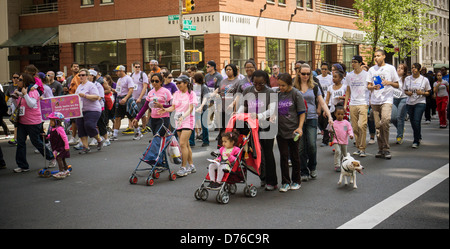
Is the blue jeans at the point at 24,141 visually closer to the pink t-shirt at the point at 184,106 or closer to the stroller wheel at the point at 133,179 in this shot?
the stroller wheel at the point at 133,179

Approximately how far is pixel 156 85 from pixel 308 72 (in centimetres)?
306

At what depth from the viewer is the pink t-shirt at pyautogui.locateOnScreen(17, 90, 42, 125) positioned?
10.0m

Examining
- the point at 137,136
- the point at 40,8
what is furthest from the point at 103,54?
the point at 137,136

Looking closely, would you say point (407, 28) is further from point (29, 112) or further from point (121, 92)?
point (29, 112)

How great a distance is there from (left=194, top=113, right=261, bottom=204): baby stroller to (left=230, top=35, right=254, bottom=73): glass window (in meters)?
23.6

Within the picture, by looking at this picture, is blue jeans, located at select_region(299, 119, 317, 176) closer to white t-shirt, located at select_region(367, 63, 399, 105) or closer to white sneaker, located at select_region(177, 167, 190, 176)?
white sneaker, located at select_region(177, 167, 190, 176)

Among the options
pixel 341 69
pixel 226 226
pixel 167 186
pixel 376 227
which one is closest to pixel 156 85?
pixel 167 186

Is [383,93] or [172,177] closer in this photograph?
[172,177]

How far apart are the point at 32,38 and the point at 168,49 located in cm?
1046

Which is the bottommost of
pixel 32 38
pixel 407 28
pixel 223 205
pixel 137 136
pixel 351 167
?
pixel 223 205

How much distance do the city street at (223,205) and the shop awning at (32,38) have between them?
25.8m

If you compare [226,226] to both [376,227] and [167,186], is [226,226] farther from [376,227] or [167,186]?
[167,186]

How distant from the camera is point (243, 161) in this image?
24.7 feet

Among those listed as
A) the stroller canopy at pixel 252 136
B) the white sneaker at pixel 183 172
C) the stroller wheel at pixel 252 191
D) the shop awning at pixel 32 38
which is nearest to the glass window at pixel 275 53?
the shop awning at pixel 32 38
